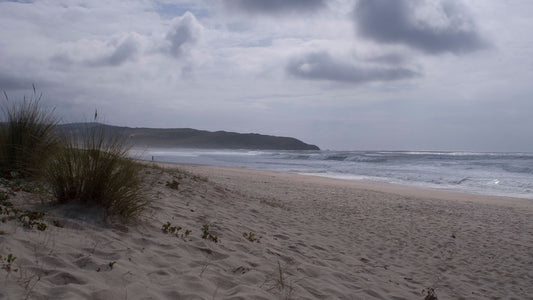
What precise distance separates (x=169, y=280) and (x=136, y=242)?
839mm

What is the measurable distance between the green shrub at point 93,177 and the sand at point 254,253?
172mm

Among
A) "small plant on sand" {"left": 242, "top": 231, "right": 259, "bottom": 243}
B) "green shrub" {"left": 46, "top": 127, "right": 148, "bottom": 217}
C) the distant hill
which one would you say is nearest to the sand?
"small plant on sand" {"left": 242, "top": 231, "right": 259, "bottom": 243}

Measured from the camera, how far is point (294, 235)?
19.6ft

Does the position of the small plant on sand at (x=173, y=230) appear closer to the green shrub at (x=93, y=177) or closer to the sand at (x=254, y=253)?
the sand at (x=254, y=253)

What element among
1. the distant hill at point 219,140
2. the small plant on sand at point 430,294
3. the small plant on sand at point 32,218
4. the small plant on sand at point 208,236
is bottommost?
the small plant on sand at point 430,294

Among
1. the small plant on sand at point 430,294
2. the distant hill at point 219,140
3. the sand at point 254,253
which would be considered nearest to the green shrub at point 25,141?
the sand at point 254,253

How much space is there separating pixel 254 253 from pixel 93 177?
1.94 meters

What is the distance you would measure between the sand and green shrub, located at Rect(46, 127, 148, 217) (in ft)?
0.56

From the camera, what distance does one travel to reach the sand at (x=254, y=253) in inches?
119

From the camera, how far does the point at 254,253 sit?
14.7 feet

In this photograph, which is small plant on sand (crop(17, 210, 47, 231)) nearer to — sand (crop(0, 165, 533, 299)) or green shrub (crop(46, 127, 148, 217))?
sand (crop(0, 165, 533, 299))

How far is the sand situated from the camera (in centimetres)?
302

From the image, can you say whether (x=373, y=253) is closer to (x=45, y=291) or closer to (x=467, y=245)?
(x=467, y=245)

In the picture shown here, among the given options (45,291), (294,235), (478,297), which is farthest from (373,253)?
(45,291)
